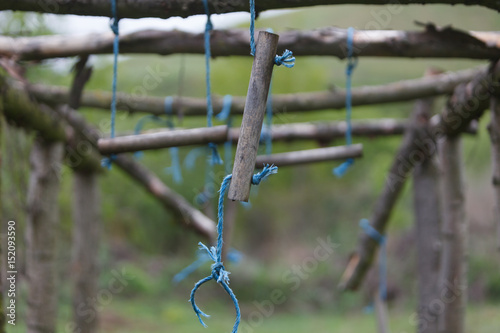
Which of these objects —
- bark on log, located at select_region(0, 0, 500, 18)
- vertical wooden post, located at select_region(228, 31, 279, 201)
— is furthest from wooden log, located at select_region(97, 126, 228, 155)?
bark on log, located at select_region(0, 0, 500, 18)

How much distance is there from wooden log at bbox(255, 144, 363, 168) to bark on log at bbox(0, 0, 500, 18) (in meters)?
0.77

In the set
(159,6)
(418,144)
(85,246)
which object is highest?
(159,6)

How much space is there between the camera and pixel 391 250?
8.00 meters

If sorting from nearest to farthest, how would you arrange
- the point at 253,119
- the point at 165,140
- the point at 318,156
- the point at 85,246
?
the point at 253,119, the point at 165,140, the point at 318,156, the point at 85,246

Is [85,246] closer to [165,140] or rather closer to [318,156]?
[318,156]

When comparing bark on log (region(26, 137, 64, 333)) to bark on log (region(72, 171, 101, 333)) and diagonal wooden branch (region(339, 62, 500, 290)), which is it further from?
diagonal wooden branch (region(339, 62, 500, 290))

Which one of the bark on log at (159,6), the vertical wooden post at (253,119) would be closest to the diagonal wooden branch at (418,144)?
the bark on log at (159,6)

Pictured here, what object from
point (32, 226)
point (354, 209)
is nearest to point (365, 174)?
point (354, 209)

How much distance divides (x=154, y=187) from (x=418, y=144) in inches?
61.2

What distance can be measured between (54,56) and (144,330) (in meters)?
4.84

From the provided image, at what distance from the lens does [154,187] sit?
10.9ft

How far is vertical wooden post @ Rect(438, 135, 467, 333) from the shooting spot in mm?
2436

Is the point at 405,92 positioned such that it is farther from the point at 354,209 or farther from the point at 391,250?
the point at 354,209

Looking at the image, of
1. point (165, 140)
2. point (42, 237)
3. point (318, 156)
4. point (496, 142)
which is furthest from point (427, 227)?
point (42, 237)
